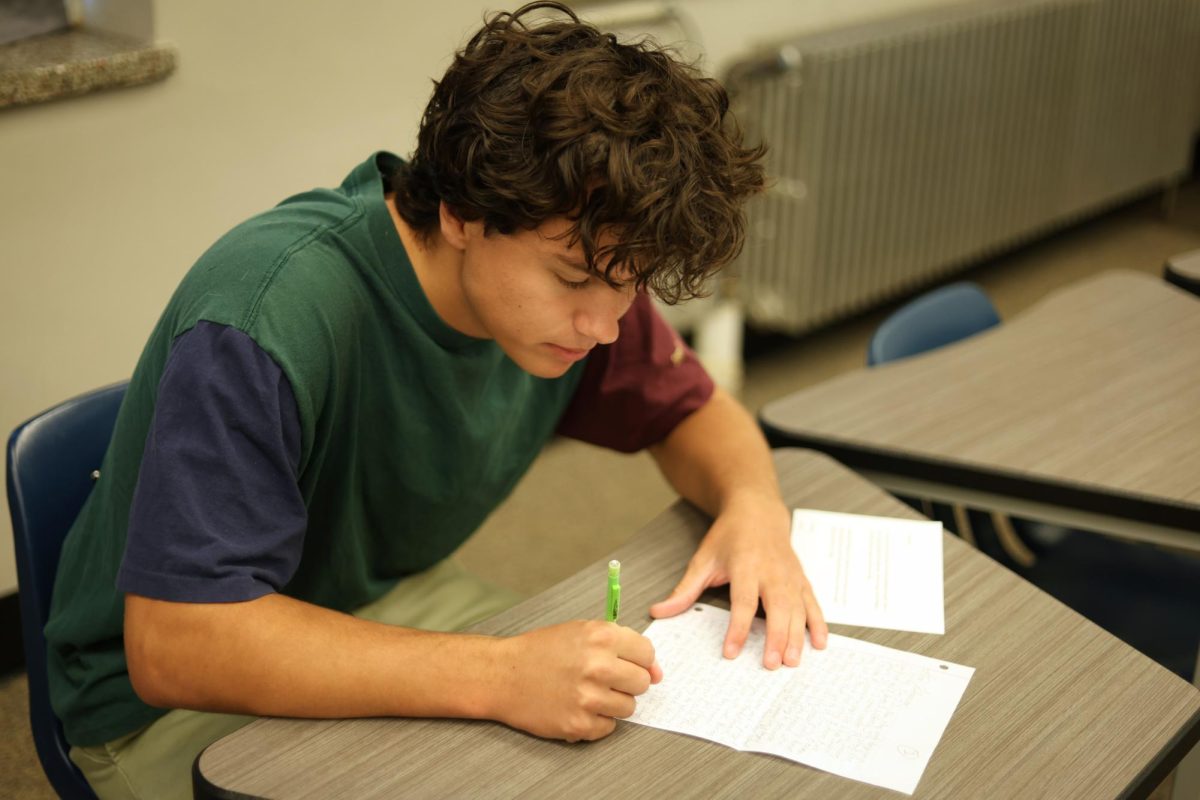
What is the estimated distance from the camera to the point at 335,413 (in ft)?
3.89

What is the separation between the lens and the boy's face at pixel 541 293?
112 cm

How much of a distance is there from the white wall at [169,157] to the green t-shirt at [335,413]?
0.99 metres

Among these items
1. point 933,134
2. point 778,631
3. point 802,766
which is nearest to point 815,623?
point 778,631

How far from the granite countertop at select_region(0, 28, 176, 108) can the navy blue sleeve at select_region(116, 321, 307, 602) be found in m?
1.16

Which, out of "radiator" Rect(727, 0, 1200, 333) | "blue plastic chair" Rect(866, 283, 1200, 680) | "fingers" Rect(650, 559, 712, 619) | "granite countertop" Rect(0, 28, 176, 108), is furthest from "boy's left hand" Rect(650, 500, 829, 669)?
"radiator" Rect(727, 0, 1200, 333)

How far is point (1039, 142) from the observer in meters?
3.93

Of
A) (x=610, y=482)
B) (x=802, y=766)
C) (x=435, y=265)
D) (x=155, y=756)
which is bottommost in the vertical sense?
(x=610, y=482)

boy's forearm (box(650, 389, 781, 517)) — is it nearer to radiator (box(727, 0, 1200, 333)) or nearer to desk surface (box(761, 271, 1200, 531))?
desk surface (box(761, 271, 1200, 531))

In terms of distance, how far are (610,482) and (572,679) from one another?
1919 mm

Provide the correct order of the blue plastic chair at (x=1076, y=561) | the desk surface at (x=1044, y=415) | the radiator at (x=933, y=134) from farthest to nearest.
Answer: the radiator at (x=933, y=134) < the blue plastic chair at (x=1076, y=561) < the desk surface at (x=1044, y=415)

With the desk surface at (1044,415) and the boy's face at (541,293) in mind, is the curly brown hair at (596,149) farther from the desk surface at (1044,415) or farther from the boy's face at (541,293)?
the desk surface at (1044,415)

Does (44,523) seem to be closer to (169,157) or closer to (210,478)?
(210,478)

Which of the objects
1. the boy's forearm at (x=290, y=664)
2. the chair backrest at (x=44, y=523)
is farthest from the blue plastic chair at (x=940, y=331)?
the chair backrest at (x=44, y=523)

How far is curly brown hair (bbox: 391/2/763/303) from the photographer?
1.07m
